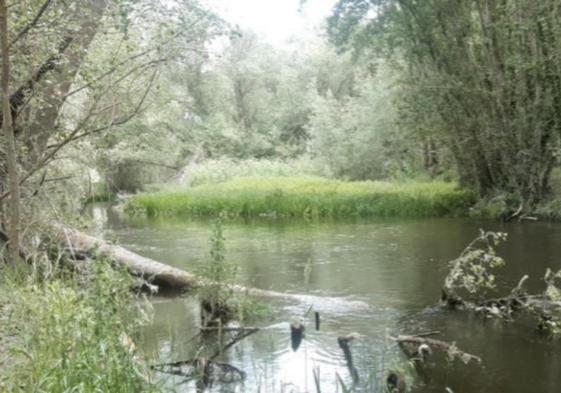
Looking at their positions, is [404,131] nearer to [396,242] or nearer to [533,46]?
[533,46]

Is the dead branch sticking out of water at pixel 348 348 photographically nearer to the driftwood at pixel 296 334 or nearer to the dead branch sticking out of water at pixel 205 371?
the driftwood at pixel 296 334

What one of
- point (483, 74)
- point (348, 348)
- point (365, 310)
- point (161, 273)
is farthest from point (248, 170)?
point (348, 348)

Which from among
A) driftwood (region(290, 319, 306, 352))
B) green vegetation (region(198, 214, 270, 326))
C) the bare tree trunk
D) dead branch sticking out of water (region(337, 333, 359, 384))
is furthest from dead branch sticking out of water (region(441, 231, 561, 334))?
the bare tree trunk

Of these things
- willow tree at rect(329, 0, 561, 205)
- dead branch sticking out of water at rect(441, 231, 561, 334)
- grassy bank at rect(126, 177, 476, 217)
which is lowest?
dead branch sticking out of water at rect(441, 231, 561, 334)

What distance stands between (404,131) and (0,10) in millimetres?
21518

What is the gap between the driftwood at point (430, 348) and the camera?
21.5ft

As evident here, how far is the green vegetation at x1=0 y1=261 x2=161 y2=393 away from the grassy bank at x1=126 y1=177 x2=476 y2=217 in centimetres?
1799

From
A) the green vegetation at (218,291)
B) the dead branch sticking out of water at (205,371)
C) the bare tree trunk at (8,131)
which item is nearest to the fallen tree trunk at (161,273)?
the green vegetation at (218,291)

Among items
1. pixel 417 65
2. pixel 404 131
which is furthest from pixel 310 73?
pixel 417 65

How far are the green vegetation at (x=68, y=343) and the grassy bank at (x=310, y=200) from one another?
59.0 ft

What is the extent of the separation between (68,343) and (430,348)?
4015 millimetres

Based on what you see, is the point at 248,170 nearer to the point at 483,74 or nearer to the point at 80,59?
the point at 483,74

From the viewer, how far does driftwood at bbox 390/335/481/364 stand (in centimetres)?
655

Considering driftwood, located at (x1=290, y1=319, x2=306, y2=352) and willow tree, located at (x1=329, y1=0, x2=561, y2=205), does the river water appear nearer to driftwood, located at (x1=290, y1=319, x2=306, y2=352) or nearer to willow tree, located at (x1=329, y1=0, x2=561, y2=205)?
driftwood, located at (x1=290, y1=319, x2=306, y2=352)
